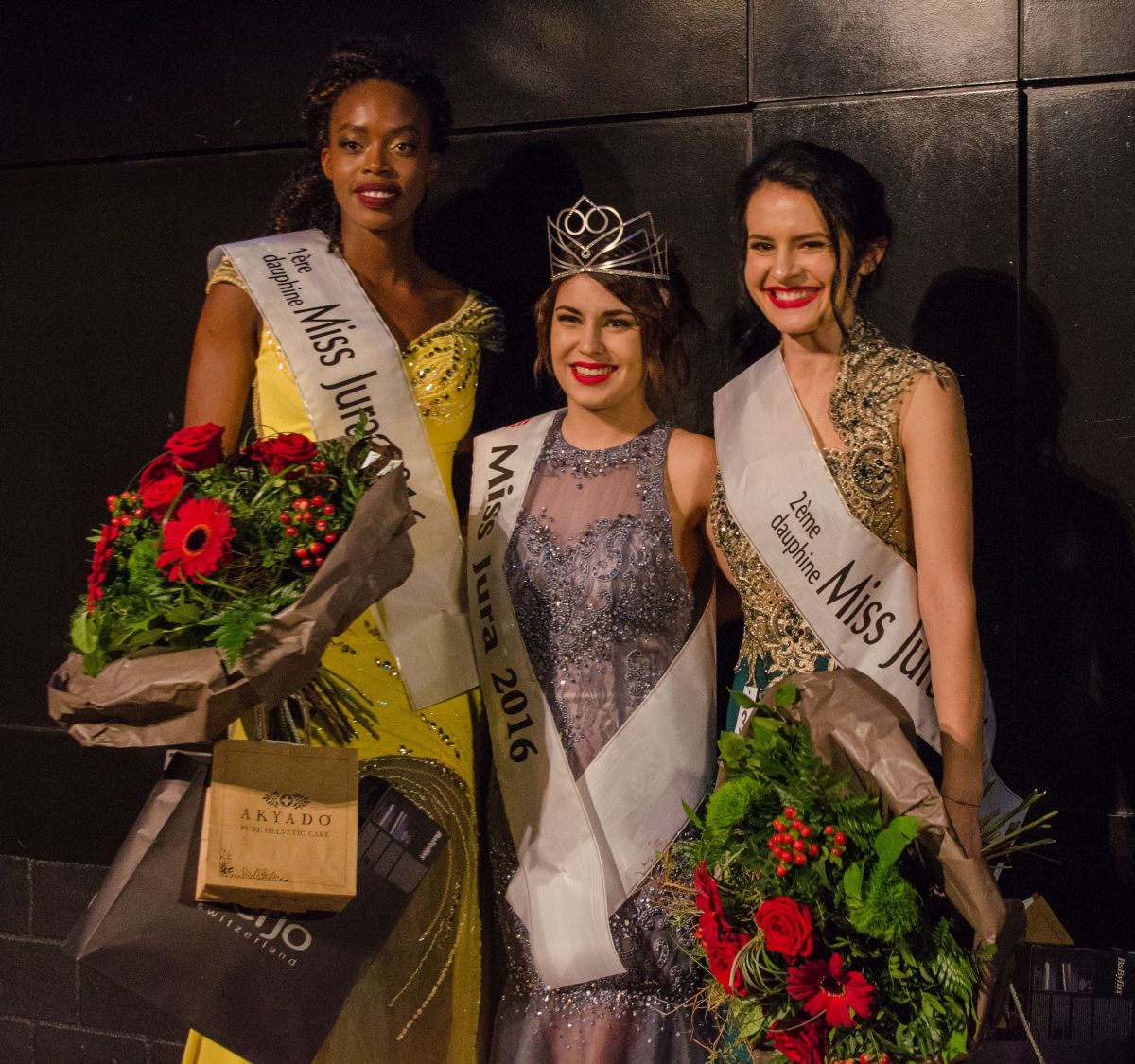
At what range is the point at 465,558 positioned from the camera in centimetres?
250

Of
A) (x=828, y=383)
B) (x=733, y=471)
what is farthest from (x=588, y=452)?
(x=828, y=383)

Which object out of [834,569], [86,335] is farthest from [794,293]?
[86,335]

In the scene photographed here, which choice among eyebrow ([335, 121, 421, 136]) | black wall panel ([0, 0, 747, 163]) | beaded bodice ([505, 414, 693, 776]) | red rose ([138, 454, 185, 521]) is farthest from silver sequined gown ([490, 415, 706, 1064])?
black wall panel ([0, 0, 747, 163])

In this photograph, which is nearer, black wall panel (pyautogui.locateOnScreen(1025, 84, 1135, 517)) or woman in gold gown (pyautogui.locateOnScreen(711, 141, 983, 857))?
woman in gold gown (pyautogui.locateOnScreen(711, 141, 983, 857))

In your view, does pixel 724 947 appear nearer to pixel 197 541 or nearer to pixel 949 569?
pixel 949 569

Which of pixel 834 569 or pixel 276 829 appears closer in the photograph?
pixel 276 829

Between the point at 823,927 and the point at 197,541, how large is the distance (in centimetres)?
98

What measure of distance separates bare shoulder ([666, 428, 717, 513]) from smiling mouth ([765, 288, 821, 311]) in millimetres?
276

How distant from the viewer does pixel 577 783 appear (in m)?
2.34

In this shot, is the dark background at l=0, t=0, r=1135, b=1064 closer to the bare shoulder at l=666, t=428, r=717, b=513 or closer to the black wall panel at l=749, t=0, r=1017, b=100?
the black wall panel at l=749, t=0, r=1017, b=100

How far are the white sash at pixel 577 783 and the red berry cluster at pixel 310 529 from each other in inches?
18.6

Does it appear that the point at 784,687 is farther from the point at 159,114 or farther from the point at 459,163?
the point at 159,114

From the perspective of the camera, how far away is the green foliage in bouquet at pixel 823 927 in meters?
1.78

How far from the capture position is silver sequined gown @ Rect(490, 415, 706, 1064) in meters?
2.29
